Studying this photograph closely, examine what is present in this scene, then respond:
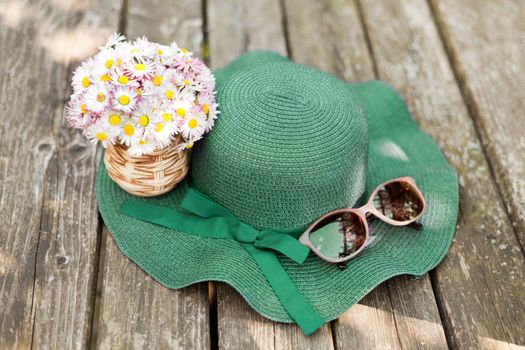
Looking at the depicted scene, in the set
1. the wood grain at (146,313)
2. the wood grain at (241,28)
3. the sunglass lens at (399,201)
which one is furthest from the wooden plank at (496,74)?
the wood grain at (146,313)

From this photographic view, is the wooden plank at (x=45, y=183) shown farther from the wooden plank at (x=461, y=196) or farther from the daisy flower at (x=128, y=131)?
the wooden plank at (x=461, y=196)

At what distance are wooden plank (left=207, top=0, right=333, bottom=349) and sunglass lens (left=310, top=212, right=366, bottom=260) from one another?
0.20m

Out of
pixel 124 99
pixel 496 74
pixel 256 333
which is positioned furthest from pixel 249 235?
pixel 496 74

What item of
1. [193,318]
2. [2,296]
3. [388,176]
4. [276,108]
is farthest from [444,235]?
[2,296]

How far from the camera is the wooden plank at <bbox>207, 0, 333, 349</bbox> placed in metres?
1.47

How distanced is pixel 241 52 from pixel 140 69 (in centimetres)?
92

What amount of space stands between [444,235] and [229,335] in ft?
2.17

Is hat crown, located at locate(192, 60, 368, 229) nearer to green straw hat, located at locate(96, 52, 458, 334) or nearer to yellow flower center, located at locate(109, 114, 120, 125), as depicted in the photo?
green straw hat, located at locate(96, 52, 458, 334)

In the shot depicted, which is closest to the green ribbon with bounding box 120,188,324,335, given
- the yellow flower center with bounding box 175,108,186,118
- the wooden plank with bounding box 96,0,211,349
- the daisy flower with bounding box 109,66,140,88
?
the wooden plank with bounding box 96,0,211,349

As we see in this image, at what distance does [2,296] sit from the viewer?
58.4 inches

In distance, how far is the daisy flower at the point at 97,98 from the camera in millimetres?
1360

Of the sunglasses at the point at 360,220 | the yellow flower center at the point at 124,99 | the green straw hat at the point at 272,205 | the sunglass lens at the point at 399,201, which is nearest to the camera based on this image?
the yellow flower center at the point at 124,99

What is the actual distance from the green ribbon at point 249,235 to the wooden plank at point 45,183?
7.4 inches

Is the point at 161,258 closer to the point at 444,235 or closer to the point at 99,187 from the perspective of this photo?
the point at 99,187
